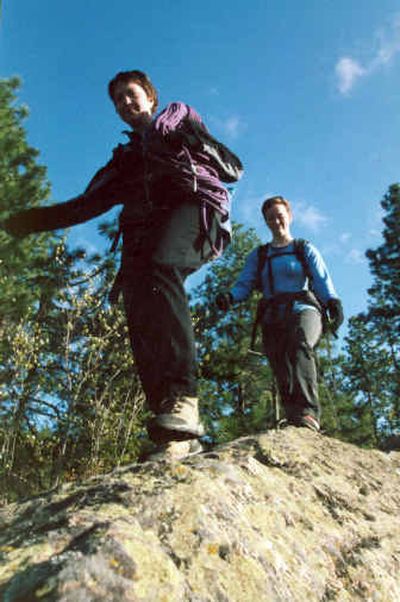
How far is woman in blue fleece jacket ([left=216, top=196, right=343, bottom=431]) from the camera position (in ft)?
10.7

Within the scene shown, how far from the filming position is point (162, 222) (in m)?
2.04

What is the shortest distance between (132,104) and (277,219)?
1804 mm

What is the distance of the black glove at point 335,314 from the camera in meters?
3.37

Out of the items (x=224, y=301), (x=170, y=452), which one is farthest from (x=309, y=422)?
(x=170, y=452)

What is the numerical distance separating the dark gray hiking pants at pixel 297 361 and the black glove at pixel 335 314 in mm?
109

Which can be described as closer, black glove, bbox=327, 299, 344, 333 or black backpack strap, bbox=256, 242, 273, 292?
black glove, bbox=327, 299, 344, 333

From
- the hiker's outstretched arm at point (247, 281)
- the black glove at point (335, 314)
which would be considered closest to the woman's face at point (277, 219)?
the hiker's outstretched arm at point (247, 281)

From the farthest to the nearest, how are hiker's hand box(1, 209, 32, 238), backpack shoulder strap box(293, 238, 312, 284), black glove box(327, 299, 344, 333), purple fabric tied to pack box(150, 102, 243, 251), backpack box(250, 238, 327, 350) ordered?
backpack shoulder strap box(293, 238, 312, 284), backpack box(250, 238, 327, 350), black glove box(327, 299, 344, 333), hiker's hand box(1, 209, 32, 238), purple fabric tied to pack box(150, 102, 243, 251)

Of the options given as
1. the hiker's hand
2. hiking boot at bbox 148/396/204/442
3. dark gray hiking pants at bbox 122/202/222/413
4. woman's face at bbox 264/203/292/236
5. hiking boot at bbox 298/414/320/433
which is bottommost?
hiking boot at bbox 148/396/204/442

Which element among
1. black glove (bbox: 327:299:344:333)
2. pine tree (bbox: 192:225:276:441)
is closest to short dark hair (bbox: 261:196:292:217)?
black glove (bbox: 327:299:344:333)

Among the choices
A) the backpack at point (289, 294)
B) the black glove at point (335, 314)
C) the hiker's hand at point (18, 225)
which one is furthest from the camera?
the backpack at point (289, 294)

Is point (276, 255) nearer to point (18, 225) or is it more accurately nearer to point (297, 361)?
point (297, 361)

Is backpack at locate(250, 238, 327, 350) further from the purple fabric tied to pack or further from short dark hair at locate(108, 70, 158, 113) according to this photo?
short dark hair at locate(108, 70, 158, 113)

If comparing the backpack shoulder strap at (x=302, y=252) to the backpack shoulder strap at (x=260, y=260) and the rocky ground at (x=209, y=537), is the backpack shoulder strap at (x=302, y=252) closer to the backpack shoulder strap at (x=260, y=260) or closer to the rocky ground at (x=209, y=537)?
the backpack shoulder strap at (x=260, y=260)
